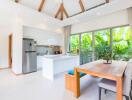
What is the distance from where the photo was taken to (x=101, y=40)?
5.01m

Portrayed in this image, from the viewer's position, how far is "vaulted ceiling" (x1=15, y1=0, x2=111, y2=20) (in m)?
4.53

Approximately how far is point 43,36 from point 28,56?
5.79 feet

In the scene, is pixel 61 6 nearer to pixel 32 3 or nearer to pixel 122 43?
pixel 32 3

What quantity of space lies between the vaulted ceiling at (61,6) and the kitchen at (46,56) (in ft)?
4.02

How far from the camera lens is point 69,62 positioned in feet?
16.7

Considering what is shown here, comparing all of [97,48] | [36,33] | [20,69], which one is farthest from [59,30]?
[20,69]

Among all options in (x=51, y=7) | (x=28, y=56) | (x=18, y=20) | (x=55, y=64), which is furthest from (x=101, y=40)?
(x=18, y=20)

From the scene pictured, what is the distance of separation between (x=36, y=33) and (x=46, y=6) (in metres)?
1.63

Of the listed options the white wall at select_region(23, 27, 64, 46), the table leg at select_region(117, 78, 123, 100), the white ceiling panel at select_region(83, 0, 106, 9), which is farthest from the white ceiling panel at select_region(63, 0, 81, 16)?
the table leg at select_region(117, 78, 123, 100)

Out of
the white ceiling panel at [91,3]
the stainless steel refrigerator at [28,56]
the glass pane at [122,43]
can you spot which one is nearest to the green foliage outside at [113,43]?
the glass pane at [122,43]

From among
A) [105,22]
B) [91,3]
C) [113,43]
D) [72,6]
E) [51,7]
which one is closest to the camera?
[91,3]

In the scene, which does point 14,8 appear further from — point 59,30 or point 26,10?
point 59,30

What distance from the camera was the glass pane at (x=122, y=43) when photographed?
13.5 ft

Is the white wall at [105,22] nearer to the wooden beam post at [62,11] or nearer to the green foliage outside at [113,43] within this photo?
the green foliage outside at [113,43]
